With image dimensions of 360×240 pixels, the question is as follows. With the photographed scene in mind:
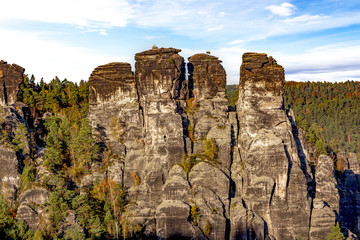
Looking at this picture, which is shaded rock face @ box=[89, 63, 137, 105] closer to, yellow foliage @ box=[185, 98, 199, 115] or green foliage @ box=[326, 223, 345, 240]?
yellow foliage @ box=[185, 98, 199, 115]

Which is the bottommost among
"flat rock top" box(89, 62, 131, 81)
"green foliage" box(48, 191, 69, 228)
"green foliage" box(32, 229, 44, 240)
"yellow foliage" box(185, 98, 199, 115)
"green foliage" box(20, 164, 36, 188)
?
"green foliage" box(32, 229, 44, 240)

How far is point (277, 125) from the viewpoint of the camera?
2525 inches

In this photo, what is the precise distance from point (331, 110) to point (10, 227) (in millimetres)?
124939

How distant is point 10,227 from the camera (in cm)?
5356

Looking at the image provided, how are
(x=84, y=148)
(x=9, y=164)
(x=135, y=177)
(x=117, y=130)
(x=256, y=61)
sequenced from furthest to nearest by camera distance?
(x=117, y=130), (x=256, y=61), (x=84, y=148), (x=135, y=177), (x=9, y=164)

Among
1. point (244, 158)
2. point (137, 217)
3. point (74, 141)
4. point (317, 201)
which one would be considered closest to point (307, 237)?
point (317, 201)

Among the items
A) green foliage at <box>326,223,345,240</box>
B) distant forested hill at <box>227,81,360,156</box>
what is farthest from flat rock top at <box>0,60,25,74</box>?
distant forested hill at <box>227,81,360,156</box>

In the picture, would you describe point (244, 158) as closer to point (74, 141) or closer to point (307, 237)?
point (307, 237)

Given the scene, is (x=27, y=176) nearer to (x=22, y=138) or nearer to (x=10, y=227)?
(x=22, y=138)

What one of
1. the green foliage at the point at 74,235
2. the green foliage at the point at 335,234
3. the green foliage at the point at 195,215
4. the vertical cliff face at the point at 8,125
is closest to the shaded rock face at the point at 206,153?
the green foliage at the point at 195,215

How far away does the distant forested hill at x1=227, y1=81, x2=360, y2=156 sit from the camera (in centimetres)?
13275

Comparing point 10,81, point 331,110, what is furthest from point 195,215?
point 331,110

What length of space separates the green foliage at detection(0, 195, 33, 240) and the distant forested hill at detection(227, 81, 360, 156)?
261 ft

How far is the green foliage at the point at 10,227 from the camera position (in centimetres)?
5162
